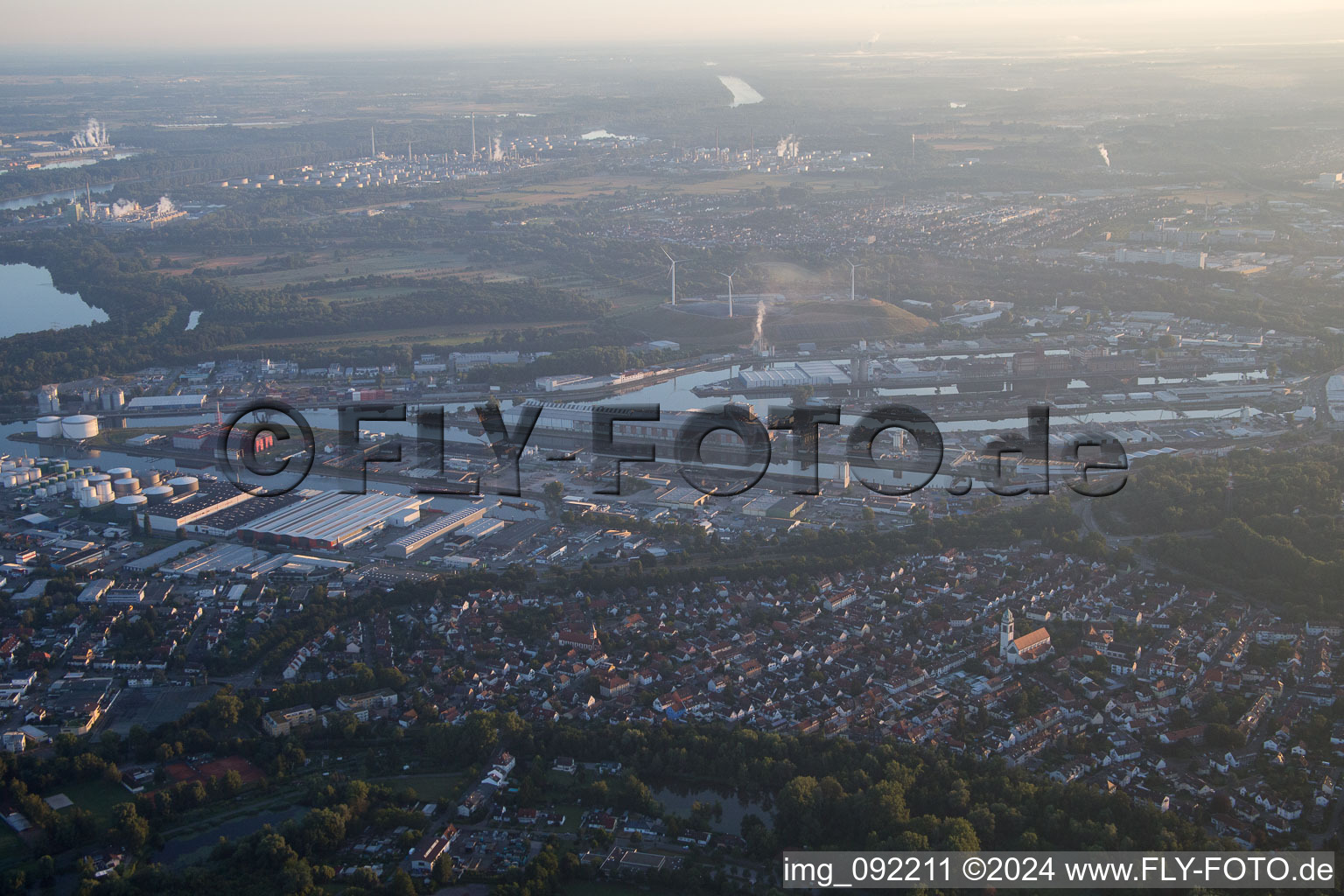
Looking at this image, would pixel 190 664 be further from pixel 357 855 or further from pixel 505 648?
pixel 357 855

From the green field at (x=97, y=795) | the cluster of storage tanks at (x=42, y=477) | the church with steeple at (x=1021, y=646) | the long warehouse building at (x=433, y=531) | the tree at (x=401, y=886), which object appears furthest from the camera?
the cluster of storage tanks at (x=42, y=477)

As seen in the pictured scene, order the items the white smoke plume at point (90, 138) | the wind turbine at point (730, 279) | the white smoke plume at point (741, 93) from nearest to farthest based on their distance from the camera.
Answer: the wind turbine at point (730, 279), the white smoke plume at point (90, 138), the white smoke plume at point (741, 93)

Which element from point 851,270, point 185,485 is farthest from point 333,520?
point 851,270

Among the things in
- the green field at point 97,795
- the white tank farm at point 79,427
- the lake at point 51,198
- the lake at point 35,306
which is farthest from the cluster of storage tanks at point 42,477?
the lake at point 51,198

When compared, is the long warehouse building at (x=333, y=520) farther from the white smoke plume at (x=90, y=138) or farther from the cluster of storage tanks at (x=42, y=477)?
the white smoke plume at (x=90, y=138)

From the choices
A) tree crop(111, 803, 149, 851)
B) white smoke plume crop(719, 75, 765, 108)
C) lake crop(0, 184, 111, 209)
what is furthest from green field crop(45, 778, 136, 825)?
white smoke plume crop(719, 75, 765, 108)

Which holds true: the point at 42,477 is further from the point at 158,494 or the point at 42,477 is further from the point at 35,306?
the point at 35,306
